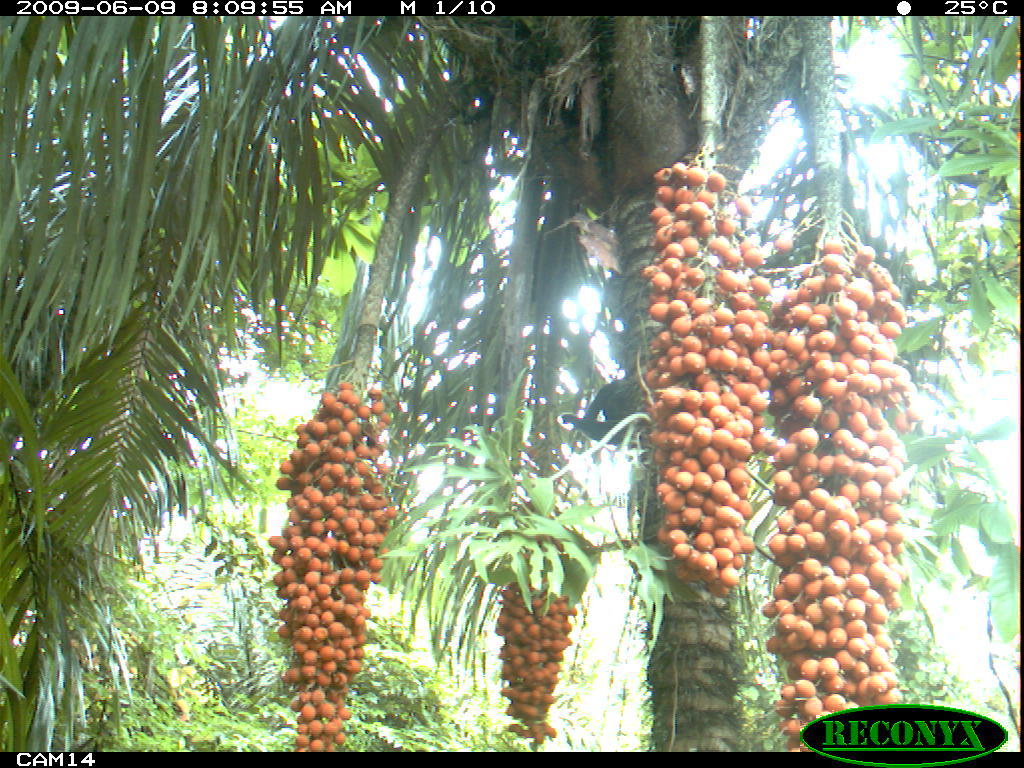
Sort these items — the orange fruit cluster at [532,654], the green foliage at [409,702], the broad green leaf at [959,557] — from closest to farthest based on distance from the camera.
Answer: the broad green leaf at [959,557]
the orange fruit cluster at [532,654]
the green foliage at [409,702]

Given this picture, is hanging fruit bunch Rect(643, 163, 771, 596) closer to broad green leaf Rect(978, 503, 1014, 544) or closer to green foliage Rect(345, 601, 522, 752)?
broad green leaf Rect(978, 503, 1014, 544)

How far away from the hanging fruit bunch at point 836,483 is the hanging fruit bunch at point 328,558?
0.55 m

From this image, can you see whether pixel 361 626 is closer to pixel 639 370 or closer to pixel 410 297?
pixel 639 370

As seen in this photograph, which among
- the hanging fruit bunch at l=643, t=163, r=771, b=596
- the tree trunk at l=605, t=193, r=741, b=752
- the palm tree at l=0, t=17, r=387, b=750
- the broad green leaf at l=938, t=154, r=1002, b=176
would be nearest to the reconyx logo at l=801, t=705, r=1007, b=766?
the hanging fruit bunch at l=643, t=163, r=771, b=596

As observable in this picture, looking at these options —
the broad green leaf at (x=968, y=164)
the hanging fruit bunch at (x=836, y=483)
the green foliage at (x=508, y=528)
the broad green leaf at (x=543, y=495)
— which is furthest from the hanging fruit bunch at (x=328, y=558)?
the broad green leaf at (x=968, y=164)

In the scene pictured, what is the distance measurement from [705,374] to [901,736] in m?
0.43

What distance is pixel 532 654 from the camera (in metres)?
1.66

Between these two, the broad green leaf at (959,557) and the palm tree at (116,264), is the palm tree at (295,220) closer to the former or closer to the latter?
the palm tree at (116,264)

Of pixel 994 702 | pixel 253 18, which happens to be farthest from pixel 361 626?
pixel 994 702

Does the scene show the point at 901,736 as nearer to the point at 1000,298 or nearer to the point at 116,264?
the point at 1000,298

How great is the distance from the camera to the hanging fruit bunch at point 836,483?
104cm

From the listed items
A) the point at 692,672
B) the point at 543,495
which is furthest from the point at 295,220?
the point at 692,672

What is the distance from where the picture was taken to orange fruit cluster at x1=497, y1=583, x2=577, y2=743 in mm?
1658

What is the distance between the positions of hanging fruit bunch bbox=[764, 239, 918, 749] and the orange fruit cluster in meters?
0.59
